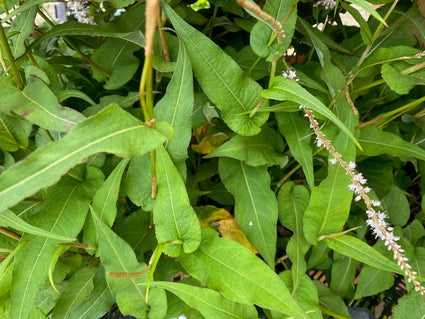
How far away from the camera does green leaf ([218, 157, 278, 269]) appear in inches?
19.3

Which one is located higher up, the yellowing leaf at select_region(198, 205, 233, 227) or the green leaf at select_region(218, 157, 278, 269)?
the green leaf at select_region(218, 157, 278, 269)

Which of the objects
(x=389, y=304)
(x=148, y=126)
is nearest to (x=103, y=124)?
(x=148, y=126)

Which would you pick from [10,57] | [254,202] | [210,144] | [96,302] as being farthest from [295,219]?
[10,57]

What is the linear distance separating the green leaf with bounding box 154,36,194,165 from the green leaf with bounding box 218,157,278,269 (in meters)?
0.12

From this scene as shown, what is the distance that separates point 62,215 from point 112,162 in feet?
0.38

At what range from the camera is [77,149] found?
0.87ft

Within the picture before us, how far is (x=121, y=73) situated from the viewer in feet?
1.79

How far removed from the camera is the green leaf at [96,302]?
0.49 metres

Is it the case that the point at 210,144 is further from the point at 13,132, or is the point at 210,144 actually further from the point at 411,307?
the point at 411,307

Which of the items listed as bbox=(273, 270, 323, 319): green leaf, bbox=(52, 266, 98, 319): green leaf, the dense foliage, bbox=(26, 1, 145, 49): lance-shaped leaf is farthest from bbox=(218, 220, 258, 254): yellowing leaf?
bbox=(26, 1, 145, 49): lance-shaped leaf

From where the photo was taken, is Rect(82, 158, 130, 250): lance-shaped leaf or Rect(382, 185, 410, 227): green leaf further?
Rect(382, 185, 410, 227): green leaf

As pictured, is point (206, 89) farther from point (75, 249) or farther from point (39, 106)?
point (75, 249)

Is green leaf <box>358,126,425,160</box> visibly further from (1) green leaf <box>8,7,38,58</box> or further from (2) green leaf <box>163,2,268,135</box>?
(1) green leaf <box>8,7,38,58</box>

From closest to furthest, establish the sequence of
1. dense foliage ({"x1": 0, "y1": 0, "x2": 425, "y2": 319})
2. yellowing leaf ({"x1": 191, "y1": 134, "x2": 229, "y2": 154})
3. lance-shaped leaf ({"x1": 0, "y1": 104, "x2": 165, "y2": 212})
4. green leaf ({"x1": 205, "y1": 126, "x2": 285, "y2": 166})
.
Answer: lance-shaped leaf ({"x1": 0, "y1": 104, "x2": 165, "y2": 212}) < dense foliage ({"x1": 0, "y1": 0, "x2": 425, "y2": 319}) < green leaf ({"x1": 205, "y1": 126, "x2": 285, "y2": 166}) < yellowing leaf ({"x1": 191, "y1": 134, "x2": 229, "y2": 154})
